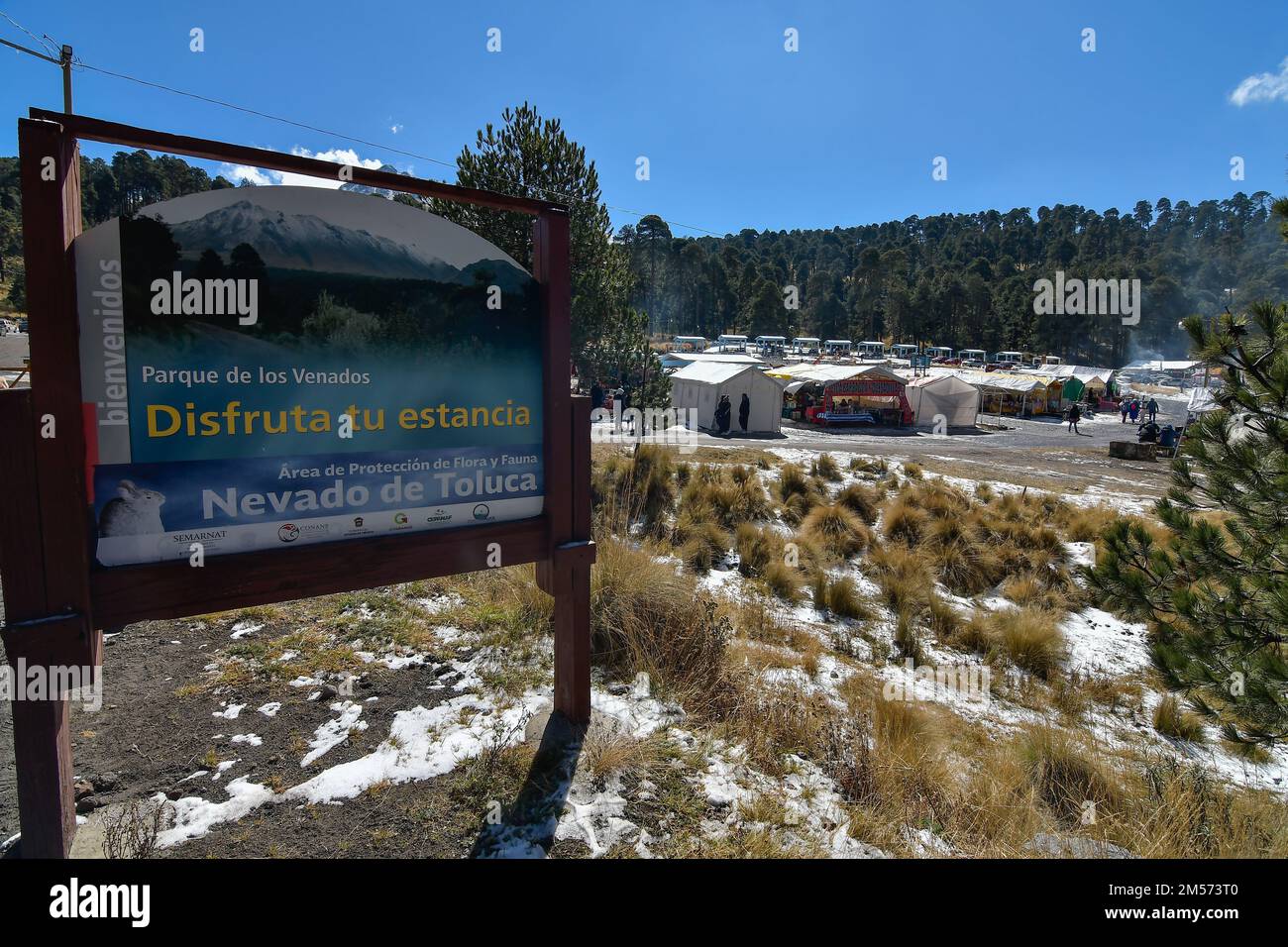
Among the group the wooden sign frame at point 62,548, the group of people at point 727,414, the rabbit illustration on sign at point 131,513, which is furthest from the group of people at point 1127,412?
the rabbit illustration on sign at point 131,513

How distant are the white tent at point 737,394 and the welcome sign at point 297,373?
22.9 meters

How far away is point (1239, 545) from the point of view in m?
4.67

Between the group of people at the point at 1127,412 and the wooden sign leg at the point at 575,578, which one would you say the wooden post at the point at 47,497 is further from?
the group of people at the point at 1127,412

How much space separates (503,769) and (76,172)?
10.8 ft

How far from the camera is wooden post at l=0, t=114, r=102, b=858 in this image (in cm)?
235

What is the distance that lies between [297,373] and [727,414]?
23215 millimetres

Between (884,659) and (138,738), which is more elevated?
(138,738)
